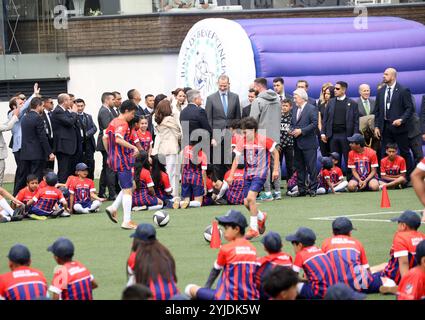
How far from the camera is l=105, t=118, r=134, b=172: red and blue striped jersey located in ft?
49.4

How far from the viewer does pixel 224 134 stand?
1917 cm

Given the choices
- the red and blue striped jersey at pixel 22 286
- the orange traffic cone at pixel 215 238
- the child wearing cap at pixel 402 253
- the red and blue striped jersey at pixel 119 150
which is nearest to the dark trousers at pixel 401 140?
the red and blue striped jersey at pixel 119 150

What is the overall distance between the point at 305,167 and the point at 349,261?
894cm

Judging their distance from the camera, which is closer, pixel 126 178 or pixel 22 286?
pixel 22 286

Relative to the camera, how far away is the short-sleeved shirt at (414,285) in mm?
9133

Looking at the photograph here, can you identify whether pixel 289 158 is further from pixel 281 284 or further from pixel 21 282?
pixel 281 284

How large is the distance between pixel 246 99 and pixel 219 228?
7.43m

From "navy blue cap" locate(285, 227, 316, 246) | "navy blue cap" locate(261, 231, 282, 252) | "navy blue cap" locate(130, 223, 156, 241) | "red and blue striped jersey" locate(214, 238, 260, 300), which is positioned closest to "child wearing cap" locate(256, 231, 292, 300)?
"navy blue cap" locate(261, 231, 282, 252)

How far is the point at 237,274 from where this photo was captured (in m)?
9.48

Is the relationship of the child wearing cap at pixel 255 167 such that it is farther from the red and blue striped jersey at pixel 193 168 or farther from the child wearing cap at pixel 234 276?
the child wearing cap at pixel 234 276

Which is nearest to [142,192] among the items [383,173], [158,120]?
[158,120]

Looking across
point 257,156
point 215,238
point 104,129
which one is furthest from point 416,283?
point 104,129

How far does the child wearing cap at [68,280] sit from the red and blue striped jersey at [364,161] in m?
10.8

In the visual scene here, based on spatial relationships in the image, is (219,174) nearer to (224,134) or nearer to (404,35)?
(224,134)
